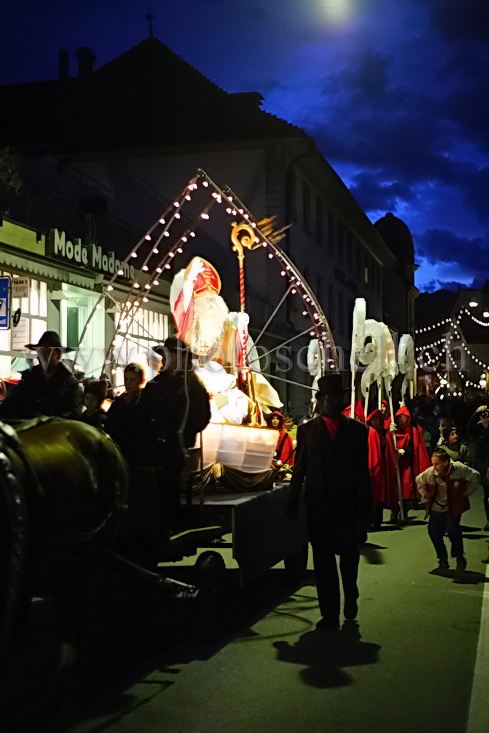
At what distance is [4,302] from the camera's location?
1399 cm

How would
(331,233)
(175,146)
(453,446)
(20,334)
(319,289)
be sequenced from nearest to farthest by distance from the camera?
(453,446), (20,334), (175,146), (319,289), (331,233)

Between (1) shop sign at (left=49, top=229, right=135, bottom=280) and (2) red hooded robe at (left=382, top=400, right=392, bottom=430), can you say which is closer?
(2) red hooded robe at (left=382, top=400, right=392, bottom=430)

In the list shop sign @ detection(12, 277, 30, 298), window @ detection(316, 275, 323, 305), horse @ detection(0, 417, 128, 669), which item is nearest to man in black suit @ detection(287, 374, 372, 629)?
horse @ detection(0, 417, 128, 669)

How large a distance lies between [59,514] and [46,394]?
170 cm

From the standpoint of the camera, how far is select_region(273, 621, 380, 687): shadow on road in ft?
19.0

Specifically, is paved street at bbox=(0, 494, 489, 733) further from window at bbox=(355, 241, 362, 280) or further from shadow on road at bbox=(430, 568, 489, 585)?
window at bbox=(355, 241, 362, 280)

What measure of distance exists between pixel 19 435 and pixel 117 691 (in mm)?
1733

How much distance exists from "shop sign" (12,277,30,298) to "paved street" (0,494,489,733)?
8.89 m

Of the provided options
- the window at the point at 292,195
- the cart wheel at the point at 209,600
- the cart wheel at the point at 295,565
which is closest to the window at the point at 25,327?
the cart wheel at the point at 295,565

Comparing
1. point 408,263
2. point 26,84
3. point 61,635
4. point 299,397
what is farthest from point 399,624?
point 408,263

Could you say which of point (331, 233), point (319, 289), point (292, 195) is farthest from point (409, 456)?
point (331, 233)

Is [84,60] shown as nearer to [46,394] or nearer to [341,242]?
[341,242]

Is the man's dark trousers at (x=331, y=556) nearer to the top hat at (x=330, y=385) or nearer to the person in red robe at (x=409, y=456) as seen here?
the top hat at (x=330, y=385)

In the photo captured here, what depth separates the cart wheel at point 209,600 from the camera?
21.4ft
